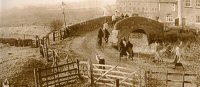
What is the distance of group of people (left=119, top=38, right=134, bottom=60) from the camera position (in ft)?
20.1

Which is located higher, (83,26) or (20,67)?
(83,26)

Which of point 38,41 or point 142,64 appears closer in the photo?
point 142,64

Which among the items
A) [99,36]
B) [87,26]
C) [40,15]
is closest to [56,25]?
[40,15]

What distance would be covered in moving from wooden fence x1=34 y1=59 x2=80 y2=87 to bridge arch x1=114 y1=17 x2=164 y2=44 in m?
0.81

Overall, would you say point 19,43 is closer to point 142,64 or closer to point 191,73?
point 142,64

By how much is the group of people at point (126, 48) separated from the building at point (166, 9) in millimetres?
397

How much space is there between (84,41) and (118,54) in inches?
25.1

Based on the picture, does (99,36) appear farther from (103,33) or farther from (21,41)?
(21,41)

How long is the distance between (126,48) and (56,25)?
1.11 metres

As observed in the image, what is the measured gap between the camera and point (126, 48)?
6.10 metres

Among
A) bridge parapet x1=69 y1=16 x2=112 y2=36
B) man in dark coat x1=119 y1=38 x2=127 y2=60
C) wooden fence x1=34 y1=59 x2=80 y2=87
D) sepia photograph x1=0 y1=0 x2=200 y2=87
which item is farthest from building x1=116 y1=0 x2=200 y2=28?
wooden fence x1=34 y1=59 x2=80 y2=87

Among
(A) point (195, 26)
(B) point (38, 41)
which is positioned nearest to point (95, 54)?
(B) point (38, 41)

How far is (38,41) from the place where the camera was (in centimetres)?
675

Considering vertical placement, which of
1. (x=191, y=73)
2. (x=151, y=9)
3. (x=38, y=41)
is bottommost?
(x=191, y=73)
